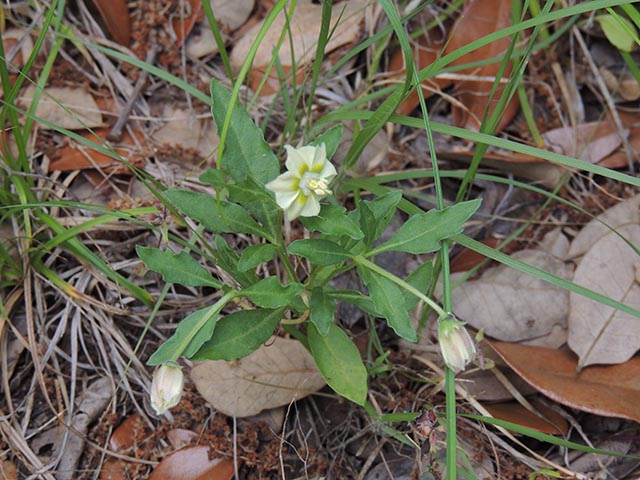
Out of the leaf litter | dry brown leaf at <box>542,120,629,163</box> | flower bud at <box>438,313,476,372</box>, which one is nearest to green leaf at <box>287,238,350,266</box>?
flower bud at <box>438,313,476,372</box>

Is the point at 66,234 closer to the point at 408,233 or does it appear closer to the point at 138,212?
the point at 138,212

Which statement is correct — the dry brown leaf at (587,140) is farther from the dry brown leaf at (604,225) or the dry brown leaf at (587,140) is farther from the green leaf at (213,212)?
the green leaf at (213,212)

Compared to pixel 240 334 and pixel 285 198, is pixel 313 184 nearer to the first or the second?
pixel 285 198

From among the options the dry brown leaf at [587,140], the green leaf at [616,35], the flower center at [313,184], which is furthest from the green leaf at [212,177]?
the green leaf at [616,35]

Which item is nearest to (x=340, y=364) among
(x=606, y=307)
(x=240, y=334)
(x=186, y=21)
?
(x=240, y=334)

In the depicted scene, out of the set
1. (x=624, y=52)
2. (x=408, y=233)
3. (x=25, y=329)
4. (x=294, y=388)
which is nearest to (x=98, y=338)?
(x=25, y=329)

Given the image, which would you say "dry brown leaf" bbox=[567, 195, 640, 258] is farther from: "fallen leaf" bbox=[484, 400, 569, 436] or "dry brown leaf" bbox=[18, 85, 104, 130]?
"dry brown leaf" bbox=[18, 85, 104, 130]
